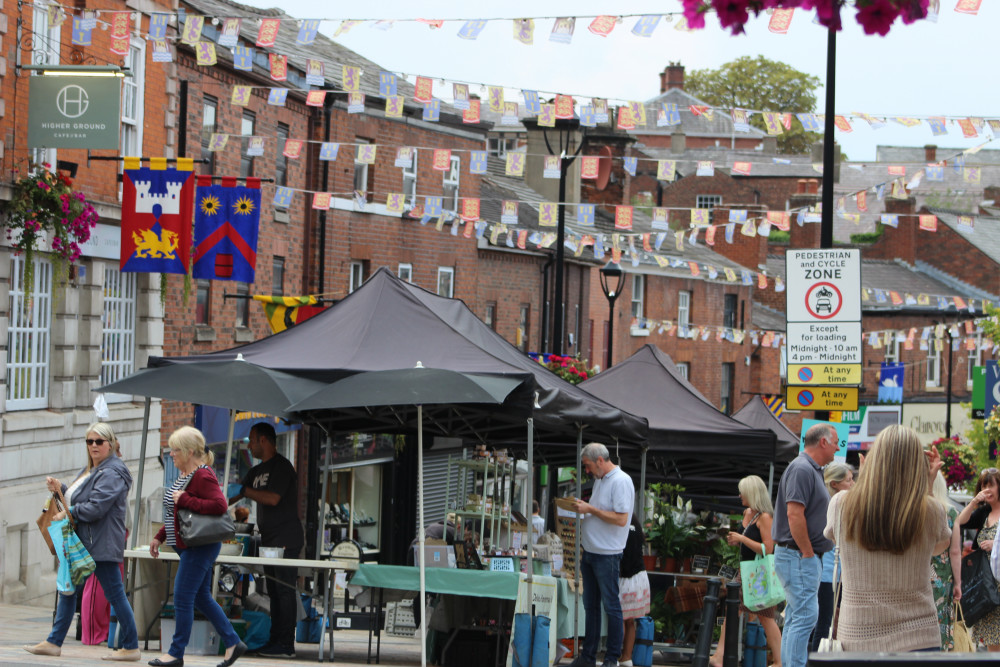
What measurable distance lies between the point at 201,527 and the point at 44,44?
9591 mm

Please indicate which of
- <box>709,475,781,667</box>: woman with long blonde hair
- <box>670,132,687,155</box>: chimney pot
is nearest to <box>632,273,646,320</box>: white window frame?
<box>670,132,687,155</box>: chimney pot

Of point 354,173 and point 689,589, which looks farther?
point 354,173

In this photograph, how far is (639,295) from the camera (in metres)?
44.1

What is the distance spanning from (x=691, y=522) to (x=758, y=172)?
159ft

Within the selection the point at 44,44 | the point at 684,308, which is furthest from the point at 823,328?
the point at 684,308

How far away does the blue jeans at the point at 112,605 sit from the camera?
9.54 m

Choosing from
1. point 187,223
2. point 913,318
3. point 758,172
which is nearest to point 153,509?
point 187,223

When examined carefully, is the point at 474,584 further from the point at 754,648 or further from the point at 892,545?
the point at 892,545

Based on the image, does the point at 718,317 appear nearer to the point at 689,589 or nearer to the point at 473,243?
the point at 473,243

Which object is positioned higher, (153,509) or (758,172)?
(758,172)

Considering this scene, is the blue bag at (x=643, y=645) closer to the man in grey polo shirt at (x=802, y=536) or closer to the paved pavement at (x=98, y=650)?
the paved pavement at (x=98, y=650)

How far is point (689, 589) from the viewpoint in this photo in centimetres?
1427

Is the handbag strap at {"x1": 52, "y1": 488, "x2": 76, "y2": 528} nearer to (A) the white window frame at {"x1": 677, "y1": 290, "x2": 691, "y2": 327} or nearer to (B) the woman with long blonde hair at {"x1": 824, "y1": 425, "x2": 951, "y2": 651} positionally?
(B) the woman with long blonde hair at {"x1": 824, "y1": 425, "x2": 951, "y2": 651}

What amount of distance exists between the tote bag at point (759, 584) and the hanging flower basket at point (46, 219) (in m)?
9.15
